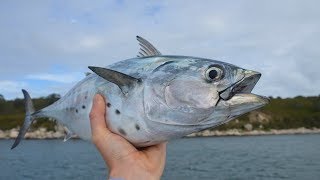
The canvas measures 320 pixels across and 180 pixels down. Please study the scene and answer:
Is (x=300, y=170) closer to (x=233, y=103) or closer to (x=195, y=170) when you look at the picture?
(x=195, y=170)

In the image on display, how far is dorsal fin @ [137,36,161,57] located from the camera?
496 centimetres

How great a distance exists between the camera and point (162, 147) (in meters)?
4.82

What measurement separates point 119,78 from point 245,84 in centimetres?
112

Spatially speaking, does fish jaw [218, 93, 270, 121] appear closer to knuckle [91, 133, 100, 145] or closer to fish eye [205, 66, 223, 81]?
fish eye [205, 66, 223, 81]

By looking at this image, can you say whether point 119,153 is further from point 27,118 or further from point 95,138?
point 27,118

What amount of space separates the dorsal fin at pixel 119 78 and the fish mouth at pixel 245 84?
0.81 m

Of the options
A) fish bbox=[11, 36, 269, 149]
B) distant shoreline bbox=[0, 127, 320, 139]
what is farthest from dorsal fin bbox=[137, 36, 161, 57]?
distant shoreline bbox=[0, 127, 320, 139]

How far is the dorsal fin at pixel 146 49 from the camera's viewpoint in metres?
4.96

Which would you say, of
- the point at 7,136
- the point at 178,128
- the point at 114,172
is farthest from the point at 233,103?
the point at 7,136

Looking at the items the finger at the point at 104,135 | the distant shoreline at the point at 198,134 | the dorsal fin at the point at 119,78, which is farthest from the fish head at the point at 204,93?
the distant shoreline at the point at 198,134

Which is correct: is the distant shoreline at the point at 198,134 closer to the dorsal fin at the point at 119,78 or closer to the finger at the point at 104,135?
the finger at the point at 104,135

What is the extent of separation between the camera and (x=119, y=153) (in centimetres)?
457

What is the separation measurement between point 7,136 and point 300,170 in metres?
146

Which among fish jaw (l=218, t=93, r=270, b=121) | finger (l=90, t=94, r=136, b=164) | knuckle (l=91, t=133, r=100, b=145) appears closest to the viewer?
fish jaw (l=218, t=93, r=270, b=121)
